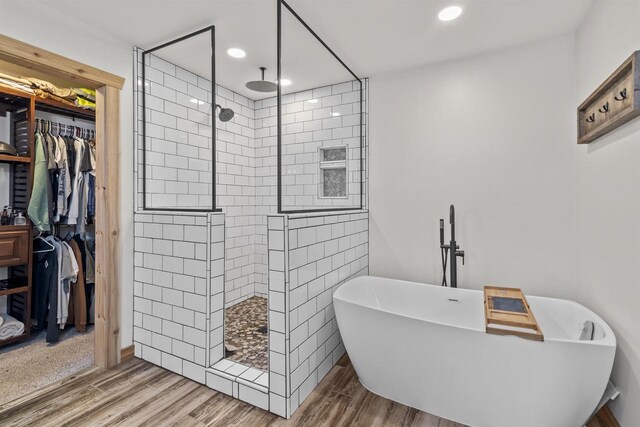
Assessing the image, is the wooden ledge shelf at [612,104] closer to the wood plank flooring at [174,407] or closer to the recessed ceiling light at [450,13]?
the recessed ceiling light at [450,13]

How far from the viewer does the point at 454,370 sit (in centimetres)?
165

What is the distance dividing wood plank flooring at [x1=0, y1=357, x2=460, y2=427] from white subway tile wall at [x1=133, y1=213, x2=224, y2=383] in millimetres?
207

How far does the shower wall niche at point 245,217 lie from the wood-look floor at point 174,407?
0.08 metres

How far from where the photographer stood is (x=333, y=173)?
10.3ft

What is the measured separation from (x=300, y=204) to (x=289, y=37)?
62.6 inches

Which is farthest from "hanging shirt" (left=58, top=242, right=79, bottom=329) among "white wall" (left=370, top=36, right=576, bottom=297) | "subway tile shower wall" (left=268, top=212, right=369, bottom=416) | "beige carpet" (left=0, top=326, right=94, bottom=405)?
"white wall" (left=370, top=36, right=576, bottom=297)

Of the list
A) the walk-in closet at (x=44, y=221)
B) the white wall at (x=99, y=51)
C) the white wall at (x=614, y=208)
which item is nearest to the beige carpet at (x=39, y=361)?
the walk-in closet at (x=44, y=221)

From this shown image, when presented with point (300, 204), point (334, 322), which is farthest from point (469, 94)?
point (334, 322)

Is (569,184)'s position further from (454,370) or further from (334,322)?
(334,322)

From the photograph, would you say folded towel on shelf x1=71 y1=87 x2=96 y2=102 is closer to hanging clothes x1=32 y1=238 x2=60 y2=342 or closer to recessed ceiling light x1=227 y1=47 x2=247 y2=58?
hanging clothes x1=32 y1=238 x2=60 y2=342

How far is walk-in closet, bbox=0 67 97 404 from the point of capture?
8.48 feet

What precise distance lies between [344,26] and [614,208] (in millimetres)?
1883

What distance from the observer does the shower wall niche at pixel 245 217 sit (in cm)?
188

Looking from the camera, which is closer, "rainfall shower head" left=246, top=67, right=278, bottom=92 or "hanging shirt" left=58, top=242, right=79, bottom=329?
"rainfall shower head" left=246, top=67, right=278, bottom=92
